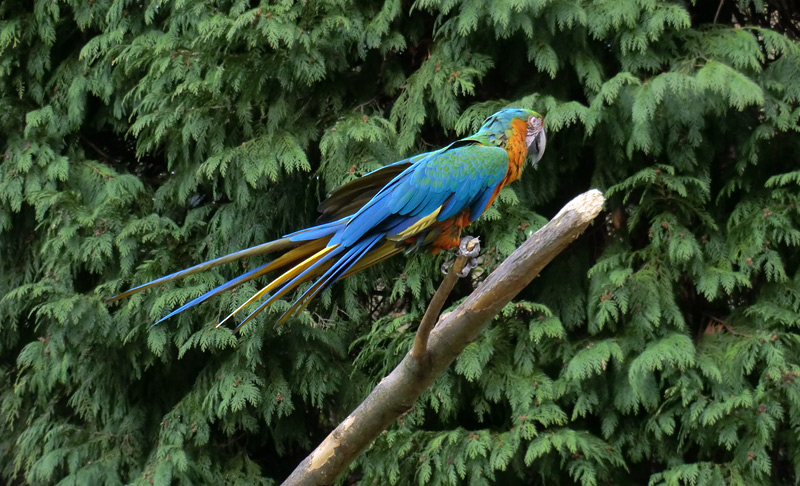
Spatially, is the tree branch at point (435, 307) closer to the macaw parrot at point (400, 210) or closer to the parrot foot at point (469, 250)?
the parrot foot at point (469, 250)

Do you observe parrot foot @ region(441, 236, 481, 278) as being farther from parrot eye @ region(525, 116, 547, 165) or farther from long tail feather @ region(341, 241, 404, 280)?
parrot eye @ region(525, 116, 547, 165)

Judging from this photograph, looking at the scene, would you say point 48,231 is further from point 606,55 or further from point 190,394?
point 606,55

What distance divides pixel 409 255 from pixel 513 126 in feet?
3.51

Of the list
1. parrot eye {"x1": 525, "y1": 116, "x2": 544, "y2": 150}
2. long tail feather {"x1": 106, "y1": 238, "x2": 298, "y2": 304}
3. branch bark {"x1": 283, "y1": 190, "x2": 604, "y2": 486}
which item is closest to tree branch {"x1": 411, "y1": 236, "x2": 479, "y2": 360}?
branch bark {"x1": 283, "y1": 190, "x2": 604, "y2": 486}

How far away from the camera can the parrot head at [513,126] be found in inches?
97.0

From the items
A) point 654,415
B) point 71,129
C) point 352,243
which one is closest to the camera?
point 352,243

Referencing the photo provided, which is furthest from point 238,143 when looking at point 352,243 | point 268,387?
point 352,243

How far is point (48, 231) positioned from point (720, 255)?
3.07 m

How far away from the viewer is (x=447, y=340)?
6.96 ft

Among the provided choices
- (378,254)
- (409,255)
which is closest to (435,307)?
(378,254)

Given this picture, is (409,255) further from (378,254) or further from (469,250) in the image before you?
(469,250)

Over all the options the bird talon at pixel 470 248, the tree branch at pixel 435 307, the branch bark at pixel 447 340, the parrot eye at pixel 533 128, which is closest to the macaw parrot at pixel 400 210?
the parrot eye at pixel 533 128

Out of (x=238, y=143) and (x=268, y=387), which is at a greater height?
(x=238, y=143)

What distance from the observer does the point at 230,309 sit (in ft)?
11.1
